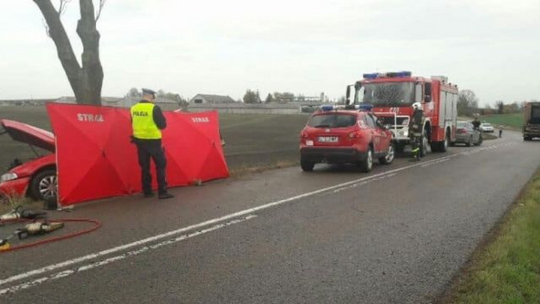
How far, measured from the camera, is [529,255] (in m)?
5.60

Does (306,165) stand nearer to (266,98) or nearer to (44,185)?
(44,185)

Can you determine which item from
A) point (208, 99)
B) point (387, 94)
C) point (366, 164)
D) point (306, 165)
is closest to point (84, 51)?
point (306, 165)

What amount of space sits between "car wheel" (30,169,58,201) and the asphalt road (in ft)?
3.59

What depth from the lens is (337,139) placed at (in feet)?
46.1

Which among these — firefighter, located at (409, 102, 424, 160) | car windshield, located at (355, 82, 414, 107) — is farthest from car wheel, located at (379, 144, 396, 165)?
car windshield, located at (355, 82, 414, 107)

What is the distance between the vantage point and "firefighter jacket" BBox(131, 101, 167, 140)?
962 centimetres

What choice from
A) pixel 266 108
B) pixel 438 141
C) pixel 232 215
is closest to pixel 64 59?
pixel 232 215

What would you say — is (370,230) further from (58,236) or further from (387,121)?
(387,121)

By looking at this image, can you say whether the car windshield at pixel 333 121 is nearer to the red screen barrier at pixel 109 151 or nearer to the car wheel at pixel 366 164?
the car wheel at pixel 366 164

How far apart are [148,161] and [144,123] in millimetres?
695

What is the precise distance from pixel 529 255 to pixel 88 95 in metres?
11.1

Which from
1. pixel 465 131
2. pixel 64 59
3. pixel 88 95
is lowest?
Answer: pixel 465 131

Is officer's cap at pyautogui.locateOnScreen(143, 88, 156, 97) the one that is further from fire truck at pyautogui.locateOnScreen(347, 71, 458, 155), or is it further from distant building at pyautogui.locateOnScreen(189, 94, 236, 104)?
distant building at pyautogui.locateOnScreen(189, 94, 236, 104)

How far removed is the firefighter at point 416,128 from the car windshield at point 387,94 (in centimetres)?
61
